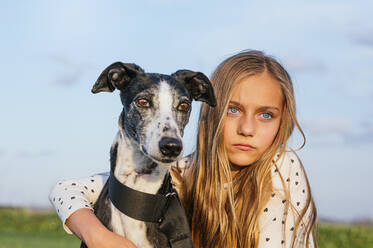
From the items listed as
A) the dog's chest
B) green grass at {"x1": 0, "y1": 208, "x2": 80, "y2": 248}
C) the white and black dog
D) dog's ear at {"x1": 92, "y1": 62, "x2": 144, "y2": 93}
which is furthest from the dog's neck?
green grass at {"x1": 0, "y1": 208, "x2": 80, "y2": 248}

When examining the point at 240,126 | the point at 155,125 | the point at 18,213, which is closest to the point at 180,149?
the point at 155,125

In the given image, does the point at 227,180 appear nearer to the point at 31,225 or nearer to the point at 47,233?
the point at 47,233

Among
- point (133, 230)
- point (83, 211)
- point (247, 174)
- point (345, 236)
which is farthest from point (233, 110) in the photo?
point (345, 236)

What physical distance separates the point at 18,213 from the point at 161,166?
1060 centimetres

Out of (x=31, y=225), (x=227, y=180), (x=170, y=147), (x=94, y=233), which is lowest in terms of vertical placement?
(x=31, y=225)

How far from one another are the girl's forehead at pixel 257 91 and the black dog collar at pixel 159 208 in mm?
1191

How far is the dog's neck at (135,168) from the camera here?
11.3 feet

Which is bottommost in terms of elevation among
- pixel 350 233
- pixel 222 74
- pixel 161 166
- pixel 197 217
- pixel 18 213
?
pixel 18 213

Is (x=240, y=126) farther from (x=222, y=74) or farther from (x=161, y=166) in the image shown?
(x=161, y=166)

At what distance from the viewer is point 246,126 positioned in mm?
4195

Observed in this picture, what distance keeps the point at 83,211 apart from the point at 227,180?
1482 millimetres

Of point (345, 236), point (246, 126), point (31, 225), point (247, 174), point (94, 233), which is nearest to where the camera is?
point (94, 233)

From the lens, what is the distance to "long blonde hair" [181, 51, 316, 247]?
14.5 ft

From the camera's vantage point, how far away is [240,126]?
4.27m
